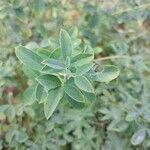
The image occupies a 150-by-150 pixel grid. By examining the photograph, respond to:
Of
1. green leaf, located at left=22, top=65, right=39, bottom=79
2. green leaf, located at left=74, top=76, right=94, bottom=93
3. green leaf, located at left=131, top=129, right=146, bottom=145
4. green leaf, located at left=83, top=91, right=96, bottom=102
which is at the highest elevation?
green leaf, located at left=74, top=76, right=94, bottom=93

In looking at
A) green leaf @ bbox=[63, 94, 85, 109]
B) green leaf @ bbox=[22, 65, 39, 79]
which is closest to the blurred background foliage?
green leaf @ bbox=[22, 65, 39, 79]

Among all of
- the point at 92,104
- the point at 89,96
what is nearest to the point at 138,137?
the point at 92,104

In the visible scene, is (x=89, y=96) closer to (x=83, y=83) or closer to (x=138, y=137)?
(x=83, y=83)

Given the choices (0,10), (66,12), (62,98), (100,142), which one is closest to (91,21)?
(66,12)

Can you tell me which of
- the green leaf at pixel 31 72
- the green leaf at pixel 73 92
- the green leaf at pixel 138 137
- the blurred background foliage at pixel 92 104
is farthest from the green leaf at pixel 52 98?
the green leaf at pixel 138 137

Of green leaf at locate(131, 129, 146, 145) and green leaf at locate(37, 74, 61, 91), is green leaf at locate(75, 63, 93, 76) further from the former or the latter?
green leaf at locate(131, 129, 146, 145)

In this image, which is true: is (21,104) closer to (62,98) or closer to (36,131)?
(36,131)

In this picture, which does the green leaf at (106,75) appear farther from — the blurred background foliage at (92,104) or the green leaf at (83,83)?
the blurred background foliage at (92,104)
